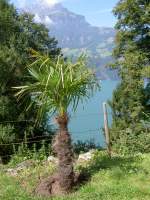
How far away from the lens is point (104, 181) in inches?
399

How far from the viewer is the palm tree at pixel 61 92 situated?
9.98 metres

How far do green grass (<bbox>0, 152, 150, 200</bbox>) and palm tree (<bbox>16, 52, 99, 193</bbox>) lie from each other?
1.89ft

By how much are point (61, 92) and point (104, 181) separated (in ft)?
6.80

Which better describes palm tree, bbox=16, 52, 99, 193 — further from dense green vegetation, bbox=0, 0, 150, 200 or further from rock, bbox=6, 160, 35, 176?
rock, bbox=6, 160, 35, 176

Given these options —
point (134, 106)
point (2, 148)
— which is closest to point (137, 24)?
point (134, 106)

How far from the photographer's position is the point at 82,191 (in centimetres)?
972

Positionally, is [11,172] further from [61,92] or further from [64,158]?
[61,92]

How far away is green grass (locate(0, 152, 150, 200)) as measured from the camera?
30.9 ft

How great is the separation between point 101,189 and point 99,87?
2285 millimetres

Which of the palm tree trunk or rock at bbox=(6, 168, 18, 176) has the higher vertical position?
the palm tree trunk

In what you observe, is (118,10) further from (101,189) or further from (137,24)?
(101,189)

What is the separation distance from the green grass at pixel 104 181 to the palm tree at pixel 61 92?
0.57 meters

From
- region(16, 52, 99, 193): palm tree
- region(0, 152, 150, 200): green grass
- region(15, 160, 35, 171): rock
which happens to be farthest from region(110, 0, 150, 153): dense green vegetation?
region(16, 52, 99, 193): palm tree

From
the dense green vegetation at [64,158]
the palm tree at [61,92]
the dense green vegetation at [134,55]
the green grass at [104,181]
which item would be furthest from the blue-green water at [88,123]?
the dense green vegetation at [134,55]
